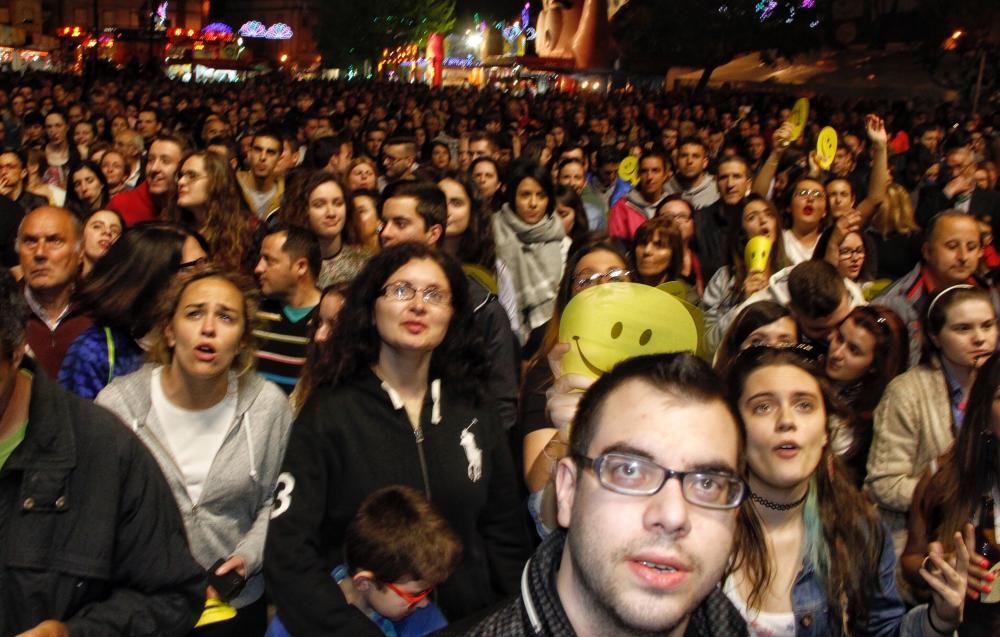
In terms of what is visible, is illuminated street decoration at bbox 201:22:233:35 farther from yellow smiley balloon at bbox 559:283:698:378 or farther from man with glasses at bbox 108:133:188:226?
yellow smiley balloon at bbox 559:283:698:378

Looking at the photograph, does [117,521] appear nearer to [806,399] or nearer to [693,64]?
[806,399]

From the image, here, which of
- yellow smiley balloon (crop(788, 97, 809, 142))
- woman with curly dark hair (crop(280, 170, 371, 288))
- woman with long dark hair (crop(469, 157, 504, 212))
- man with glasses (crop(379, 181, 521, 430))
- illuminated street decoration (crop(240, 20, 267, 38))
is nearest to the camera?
man with glasses (crop(379, 181, 521, 430))

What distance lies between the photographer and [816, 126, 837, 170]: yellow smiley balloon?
750 cm

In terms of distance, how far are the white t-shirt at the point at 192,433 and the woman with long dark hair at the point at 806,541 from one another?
5.41 ft

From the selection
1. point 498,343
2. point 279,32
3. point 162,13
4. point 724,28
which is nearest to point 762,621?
point 498,343

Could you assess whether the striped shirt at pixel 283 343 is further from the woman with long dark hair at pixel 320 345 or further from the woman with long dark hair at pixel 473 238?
the woman with long dark hair at pixel 473 238

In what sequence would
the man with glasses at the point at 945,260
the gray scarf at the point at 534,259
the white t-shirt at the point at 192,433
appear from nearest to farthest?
the white t-shirt at the point at 192,433 < the man with glasses at the point at 945,260 < the gray scarf at the point at 534,259

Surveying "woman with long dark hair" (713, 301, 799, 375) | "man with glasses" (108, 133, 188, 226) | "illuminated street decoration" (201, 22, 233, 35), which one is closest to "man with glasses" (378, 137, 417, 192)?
"man with glasses" (108, 133, 188, 226)

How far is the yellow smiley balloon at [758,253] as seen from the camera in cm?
598

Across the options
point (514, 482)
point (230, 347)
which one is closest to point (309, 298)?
point (230, 347)

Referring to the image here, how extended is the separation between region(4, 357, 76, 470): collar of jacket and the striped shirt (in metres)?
2.21

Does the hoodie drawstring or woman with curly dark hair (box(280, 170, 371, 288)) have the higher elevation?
woman with curly dark hair (box(280, 170, 371, 288))

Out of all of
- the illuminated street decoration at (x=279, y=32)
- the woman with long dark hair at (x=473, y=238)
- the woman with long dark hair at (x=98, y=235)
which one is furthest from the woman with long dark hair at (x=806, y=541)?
the illuminated street decoration at (x=279, y=32)

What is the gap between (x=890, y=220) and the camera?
7758 millimetres
